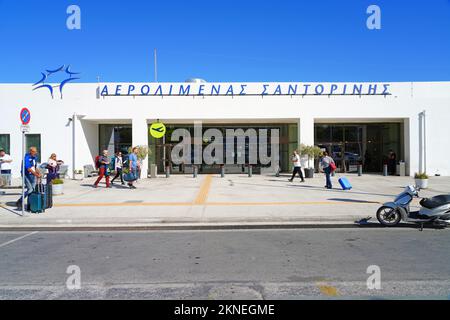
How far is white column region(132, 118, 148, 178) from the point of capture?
Result: 22.1 meters

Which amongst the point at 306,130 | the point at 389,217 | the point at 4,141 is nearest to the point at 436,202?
the point at 389,217

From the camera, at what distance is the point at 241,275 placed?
5113mm

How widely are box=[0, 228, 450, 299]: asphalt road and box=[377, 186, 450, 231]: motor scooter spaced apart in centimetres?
26

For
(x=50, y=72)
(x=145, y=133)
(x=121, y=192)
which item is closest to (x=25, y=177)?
(x=121, y=192)

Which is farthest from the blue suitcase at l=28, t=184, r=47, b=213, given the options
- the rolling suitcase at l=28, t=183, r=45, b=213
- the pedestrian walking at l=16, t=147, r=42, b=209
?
the pedestrian walking at l=16, t=147, r=42, b=209

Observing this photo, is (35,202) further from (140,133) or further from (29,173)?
(140,133)

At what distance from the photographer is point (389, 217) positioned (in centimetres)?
852

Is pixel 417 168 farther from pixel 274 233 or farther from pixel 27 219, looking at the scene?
pixel 27 219

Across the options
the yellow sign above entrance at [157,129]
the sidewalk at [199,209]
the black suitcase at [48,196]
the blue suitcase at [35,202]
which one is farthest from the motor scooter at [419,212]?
the yellow sign above entrance at [157,129]

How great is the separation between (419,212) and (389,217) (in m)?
0.69

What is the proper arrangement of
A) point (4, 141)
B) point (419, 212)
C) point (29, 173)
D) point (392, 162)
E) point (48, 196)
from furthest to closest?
point (392, 162) → point (4, 141) → point (48, 196) → point (29, 173) → point (419, 212)

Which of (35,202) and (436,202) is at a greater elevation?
(436,202)

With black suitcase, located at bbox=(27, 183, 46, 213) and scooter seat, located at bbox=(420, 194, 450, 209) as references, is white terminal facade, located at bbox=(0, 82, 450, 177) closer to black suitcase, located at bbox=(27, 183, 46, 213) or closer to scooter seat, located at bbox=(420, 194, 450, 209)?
black suitcase, located at bbox=(27, 183, 46, 213)

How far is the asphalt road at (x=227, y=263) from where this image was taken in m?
4.53
